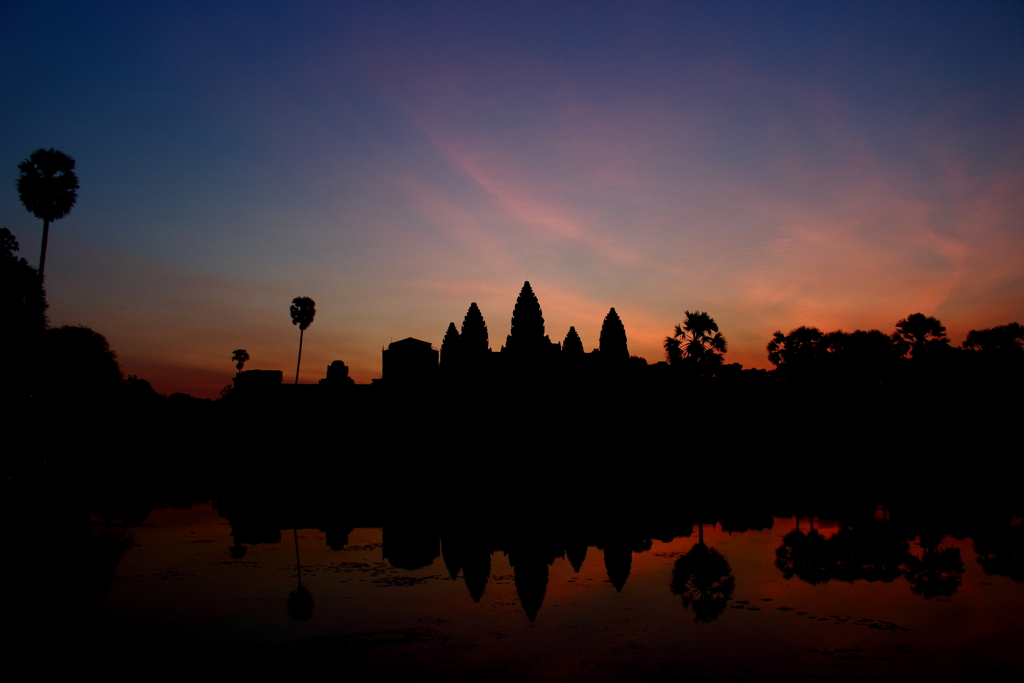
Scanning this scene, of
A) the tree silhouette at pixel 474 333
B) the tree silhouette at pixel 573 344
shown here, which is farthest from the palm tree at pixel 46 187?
the tree silhouette at pixel 573 344

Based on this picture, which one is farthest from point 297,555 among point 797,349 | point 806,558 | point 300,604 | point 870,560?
point 797,349

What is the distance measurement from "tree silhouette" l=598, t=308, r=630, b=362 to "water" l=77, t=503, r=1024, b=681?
4024 cm

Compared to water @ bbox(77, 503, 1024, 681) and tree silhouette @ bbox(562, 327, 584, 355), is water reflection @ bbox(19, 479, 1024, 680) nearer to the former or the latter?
water @ bbox(77, 503, 1024, 681)

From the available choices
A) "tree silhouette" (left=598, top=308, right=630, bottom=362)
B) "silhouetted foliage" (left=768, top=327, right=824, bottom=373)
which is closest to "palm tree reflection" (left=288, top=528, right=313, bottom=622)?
"tree silhouette" (left=598, top=308, right=630, bottom=362)

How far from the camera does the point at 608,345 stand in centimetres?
6194

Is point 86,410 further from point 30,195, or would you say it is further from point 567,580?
point 567,580

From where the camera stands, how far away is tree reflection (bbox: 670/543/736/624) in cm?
1287

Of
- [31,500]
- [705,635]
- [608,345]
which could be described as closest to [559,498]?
[705,635]

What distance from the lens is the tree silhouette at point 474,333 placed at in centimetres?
6197

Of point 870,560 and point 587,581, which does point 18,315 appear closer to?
point 587,581

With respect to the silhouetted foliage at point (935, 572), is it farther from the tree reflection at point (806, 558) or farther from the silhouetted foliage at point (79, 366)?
the silhouetted foliage at point (79, 366)

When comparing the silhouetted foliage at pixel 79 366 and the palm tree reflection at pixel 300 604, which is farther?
the silhouetted foliage at pixel 79 366

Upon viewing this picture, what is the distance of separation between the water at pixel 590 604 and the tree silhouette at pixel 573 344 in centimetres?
4244

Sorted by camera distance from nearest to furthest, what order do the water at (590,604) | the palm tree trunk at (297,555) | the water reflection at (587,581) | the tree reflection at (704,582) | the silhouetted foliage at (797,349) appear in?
the water at (590,604) < the water reflection at (587,581) < the tree reflection at (704,582) < the palm tree trunk at (297,555) < the silhouetted foliage at (797,349)
